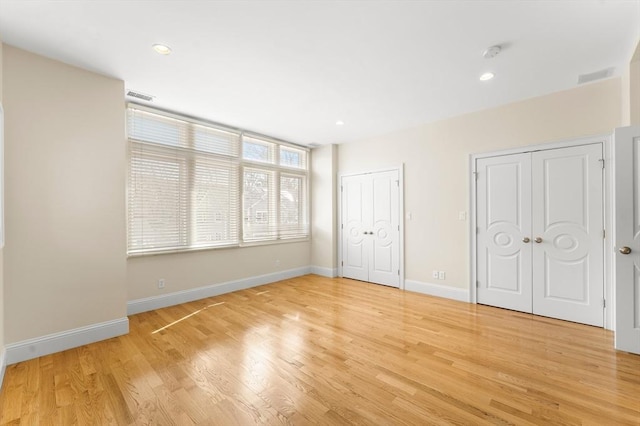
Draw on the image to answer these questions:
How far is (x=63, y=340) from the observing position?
2598mm

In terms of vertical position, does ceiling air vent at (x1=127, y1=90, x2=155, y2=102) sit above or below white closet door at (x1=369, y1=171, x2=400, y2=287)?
above

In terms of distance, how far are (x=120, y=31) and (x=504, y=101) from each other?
429 cm

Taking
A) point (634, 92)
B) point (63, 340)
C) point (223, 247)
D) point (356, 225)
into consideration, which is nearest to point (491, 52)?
point (634, 92)

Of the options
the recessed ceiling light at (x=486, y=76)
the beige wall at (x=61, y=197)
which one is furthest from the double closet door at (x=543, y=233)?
the beige wall at (x=61, y=197)

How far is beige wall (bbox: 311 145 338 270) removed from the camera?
562 centimetres

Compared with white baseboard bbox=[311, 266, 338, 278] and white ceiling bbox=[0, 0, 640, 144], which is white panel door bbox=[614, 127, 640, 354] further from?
white baseboard bbox=[311, 266, 338, 278]

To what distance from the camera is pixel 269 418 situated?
1719mm

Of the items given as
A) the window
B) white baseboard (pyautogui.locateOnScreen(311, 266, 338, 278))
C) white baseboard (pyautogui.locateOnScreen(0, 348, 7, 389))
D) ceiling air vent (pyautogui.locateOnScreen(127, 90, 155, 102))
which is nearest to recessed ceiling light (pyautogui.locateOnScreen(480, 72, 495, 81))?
the window

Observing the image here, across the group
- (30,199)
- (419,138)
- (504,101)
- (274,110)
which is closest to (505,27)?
(504,101)

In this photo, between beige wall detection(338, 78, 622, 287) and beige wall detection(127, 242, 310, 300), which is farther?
beige wall detection(127, 242, 310, 300)

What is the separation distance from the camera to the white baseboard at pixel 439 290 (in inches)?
158

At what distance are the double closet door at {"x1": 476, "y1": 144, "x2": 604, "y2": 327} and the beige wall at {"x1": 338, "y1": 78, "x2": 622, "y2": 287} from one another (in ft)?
0.72

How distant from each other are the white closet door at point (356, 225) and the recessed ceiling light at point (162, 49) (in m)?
3.69

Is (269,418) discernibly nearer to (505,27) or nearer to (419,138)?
(505,27)
